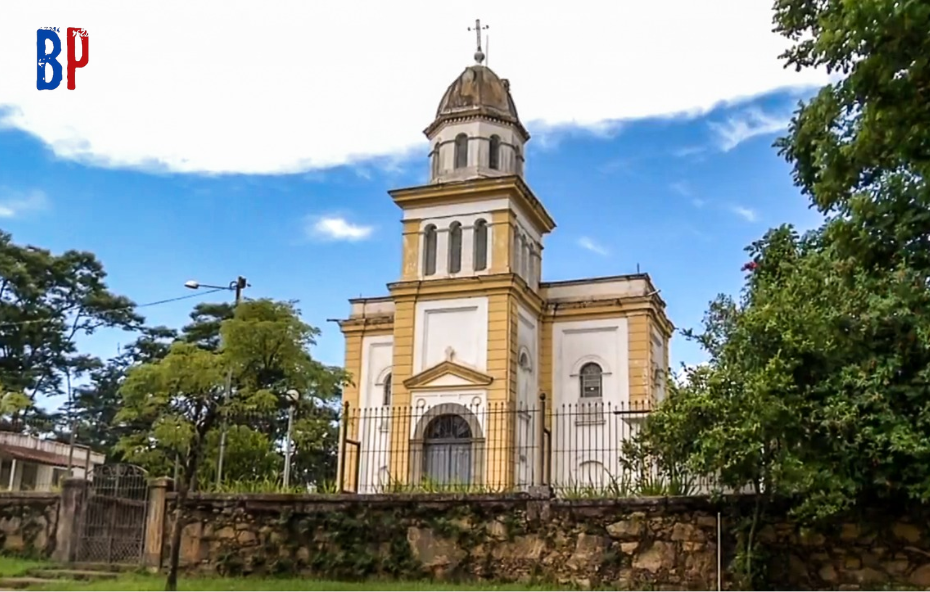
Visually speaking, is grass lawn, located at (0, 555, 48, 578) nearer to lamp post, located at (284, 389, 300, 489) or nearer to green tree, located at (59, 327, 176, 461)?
lamp post, located at (284, 389, 300, 489)

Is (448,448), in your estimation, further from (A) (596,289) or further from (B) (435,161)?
(B) (435,161)

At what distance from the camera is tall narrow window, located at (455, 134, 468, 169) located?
24734 millimetres

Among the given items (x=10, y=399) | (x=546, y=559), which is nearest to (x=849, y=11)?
(x=546, y=559)

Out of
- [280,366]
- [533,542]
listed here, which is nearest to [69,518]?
[280,366]

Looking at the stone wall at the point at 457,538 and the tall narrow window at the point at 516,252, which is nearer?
the stone wall at the point at 457,538

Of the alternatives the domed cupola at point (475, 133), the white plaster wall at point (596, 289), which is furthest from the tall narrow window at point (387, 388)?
the domed cupola at point (475, 133)

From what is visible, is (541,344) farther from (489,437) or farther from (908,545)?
(908,545)

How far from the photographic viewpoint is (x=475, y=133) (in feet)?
80.9

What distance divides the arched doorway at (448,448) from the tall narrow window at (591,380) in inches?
155

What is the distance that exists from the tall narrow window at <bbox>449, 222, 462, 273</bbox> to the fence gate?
12.6m

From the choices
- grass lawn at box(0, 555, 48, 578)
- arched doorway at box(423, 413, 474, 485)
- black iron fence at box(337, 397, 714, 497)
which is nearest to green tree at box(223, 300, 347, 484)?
black iron fence at box(337, 397, 714, 497)

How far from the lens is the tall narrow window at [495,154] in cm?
2481

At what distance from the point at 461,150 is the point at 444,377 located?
659 centimetres

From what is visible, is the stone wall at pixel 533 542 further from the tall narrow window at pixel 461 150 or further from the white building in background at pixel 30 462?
the tall narrow window at pixel 461 150
